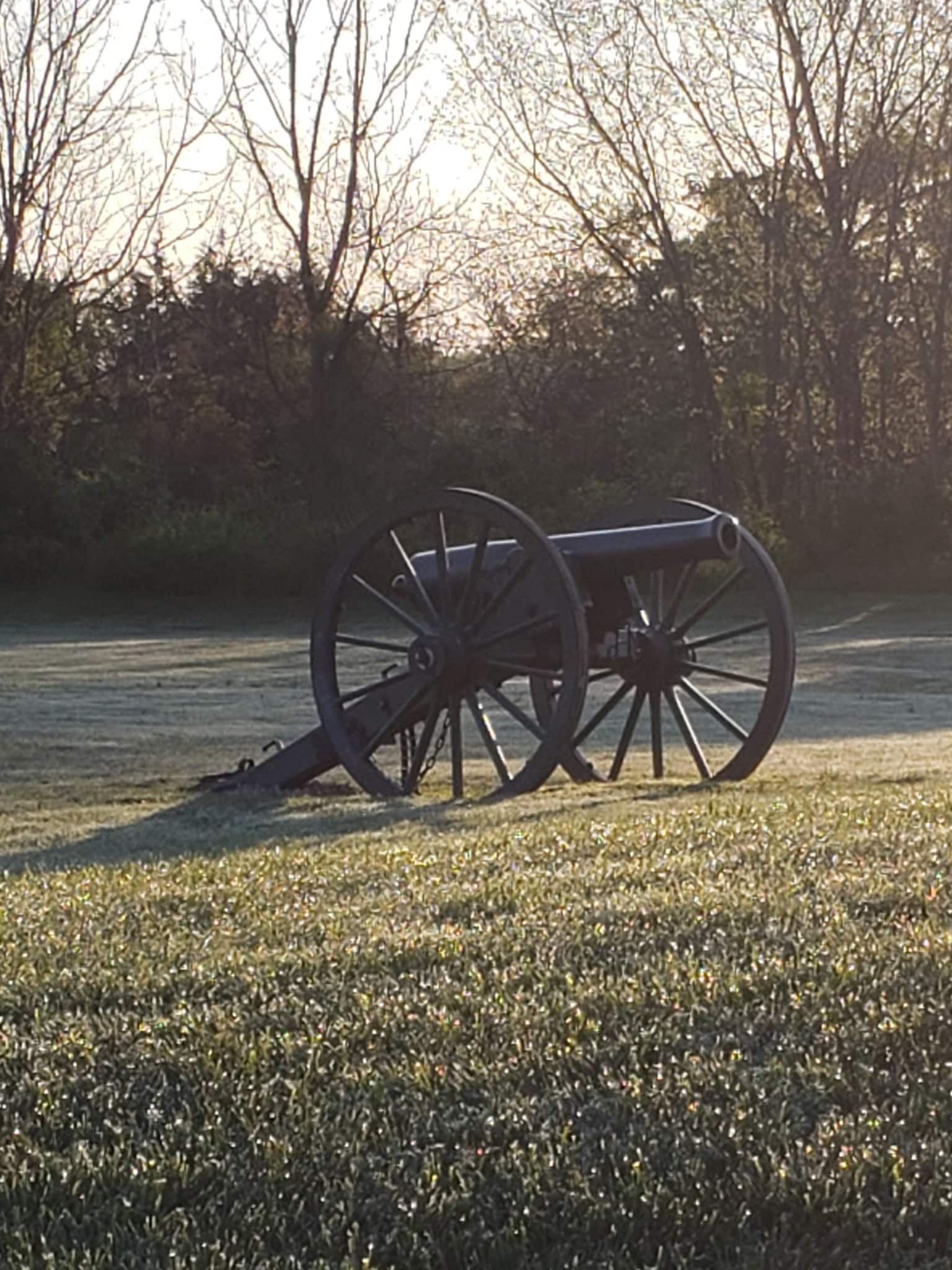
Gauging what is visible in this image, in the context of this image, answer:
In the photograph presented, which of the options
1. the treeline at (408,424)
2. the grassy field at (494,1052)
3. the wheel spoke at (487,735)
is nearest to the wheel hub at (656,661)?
the wheel spoke at (487,735)

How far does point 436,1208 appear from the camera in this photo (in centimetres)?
316

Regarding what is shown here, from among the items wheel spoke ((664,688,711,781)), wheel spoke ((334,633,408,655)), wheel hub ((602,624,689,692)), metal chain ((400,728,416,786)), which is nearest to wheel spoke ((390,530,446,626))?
wheel spoke ((334,633,408,655))

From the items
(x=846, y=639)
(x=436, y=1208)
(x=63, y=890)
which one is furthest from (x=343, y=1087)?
(x=846, y=639)

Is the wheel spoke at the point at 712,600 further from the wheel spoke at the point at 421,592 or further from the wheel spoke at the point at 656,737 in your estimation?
the wheel spoke at the point at 421,592

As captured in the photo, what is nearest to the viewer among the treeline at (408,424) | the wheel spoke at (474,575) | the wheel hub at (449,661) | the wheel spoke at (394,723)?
the wheel spoke at (474,575)

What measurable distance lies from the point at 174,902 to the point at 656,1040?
2.29 metres

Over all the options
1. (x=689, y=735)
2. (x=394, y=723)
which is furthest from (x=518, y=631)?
(x=689, y=735)

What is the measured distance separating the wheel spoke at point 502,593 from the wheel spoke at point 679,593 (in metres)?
1.42

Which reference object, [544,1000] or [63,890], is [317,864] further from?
[544,1000]

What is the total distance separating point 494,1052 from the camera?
12.7 ft

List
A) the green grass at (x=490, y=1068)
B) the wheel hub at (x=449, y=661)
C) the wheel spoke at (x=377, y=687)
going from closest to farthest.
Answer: the green grass at (x=490, y=1068) → the wheel hub at (x=449, y=661) → the wheel spoke at (x=377, y=687)

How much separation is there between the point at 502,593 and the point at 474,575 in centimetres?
23

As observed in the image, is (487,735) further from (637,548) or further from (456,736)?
(637,548)

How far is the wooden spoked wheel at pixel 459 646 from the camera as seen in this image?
10656 mm
